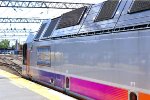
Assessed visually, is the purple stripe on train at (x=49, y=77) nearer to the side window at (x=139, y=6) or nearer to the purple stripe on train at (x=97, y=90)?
the purple stripe on train at (x=97, y=90)

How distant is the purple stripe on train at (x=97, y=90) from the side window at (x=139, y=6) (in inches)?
70.8

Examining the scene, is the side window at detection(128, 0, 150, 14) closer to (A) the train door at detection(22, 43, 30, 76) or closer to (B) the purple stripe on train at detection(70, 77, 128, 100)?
(B) the purple stripe on train at detection(70, 77, 128, 100)

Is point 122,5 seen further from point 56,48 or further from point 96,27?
point 56,48

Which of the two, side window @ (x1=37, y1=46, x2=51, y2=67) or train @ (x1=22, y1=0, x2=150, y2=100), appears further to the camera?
side window @ (x1=37, y1=46, x2=51, y2=67)

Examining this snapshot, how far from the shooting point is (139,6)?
25.8 ft

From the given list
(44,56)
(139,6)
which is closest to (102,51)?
(139,6)

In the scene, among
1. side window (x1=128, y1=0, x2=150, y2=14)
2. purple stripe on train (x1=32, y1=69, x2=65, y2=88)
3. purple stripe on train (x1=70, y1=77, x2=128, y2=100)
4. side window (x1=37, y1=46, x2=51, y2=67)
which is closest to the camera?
side window (x1=128, y1=0, x2=150, y2=14)

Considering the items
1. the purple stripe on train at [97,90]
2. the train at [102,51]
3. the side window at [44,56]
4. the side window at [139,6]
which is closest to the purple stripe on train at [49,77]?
the train at [102,51]

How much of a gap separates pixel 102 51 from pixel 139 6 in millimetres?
1573

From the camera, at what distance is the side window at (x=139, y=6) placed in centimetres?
760

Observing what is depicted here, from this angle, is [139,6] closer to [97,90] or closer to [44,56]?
[97,90]

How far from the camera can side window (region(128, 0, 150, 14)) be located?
7.60 metres

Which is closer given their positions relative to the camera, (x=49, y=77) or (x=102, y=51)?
(x=102, y=51)

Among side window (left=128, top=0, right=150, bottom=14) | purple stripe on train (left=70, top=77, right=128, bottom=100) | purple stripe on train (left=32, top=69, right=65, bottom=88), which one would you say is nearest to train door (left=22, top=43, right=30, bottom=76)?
purple stripe on train (left=32, top=69, right=65, bottom=88)
